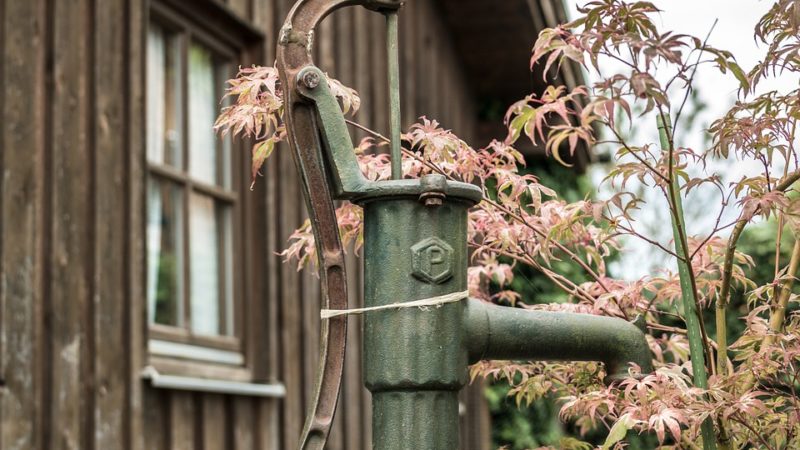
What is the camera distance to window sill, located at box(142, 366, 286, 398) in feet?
14.6

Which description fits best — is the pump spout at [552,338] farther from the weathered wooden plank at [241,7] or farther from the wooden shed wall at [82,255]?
the weathered wooden plank at [241,7]

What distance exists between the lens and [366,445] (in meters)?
6.79

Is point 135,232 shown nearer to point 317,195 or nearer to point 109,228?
point 109,228

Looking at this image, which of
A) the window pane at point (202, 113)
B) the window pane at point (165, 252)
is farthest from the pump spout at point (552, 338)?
the window pane at point (202, 113)

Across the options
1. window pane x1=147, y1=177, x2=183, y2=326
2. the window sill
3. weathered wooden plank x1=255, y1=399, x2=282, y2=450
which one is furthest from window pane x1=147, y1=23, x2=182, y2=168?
weathered wooden plank x1=255, y1=399, x2=282, y2=450

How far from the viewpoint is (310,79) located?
1709 mm

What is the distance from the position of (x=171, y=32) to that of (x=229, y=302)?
125cm

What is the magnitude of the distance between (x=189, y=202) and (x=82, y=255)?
110 centimetres

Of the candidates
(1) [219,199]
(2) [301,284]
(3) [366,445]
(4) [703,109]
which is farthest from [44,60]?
(4) [703,109]

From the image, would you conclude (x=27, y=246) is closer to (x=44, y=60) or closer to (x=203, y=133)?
(x=44, y=60)

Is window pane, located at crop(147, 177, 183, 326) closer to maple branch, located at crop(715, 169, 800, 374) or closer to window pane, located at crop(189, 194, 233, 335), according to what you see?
window pane, located at crop(189, 194, 233, 335)

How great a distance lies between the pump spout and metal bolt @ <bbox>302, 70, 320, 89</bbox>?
39 centimetres

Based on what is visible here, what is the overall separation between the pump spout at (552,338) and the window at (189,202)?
292cm

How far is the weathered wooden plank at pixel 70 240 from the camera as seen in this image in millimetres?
3936
